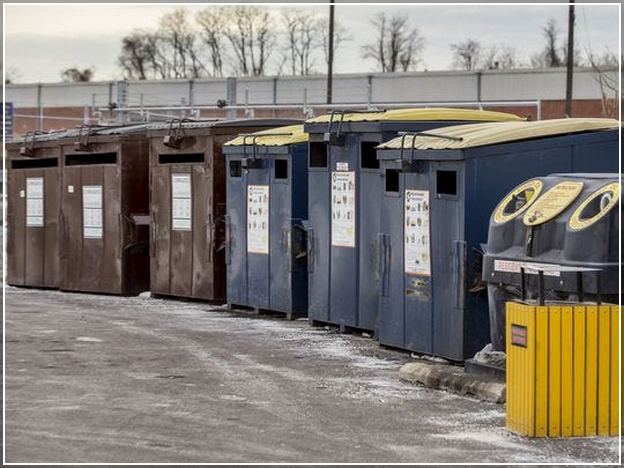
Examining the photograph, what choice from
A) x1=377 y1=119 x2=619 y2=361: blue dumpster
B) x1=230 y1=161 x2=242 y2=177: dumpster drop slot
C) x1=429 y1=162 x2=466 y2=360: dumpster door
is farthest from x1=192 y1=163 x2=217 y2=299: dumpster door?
x1=429 y1=162 x2=466 y2=360: dumpster door

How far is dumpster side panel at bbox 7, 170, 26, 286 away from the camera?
67.2ft

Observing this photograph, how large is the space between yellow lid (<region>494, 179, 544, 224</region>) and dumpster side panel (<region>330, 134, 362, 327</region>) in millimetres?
3020

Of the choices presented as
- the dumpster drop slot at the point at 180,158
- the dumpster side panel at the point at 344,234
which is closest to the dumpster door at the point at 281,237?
the dumpster side panel at the point at 344,234

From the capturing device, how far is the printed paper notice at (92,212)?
61.4ft

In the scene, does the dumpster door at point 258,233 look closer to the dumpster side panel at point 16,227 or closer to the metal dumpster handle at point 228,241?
the metal dumpster handle at point 228,241

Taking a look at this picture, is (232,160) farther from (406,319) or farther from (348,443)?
(348,443)

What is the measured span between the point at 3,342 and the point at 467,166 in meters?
4.77

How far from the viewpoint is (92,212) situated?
61.7ft

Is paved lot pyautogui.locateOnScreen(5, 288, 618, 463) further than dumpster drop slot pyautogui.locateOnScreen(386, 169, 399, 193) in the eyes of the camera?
No

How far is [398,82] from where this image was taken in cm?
5003

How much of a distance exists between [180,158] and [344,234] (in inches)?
179

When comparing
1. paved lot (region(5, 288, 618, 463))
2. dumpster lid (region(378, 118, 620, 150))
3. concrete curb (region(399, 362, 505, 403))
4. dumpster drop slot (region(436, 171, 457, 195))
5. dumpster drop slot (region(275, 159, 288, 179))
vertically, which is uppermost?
dumpster lid (region(378, 118, 620, 150))

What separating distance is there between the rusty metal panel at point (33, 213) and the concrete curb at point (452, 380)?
9.83 m

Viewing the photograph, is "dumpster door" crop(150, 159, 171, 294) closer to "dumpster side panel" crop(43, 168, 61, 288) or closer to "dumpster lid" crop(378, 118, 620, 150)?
"dumpster side panel" crop(43, 168, 61, 288)
